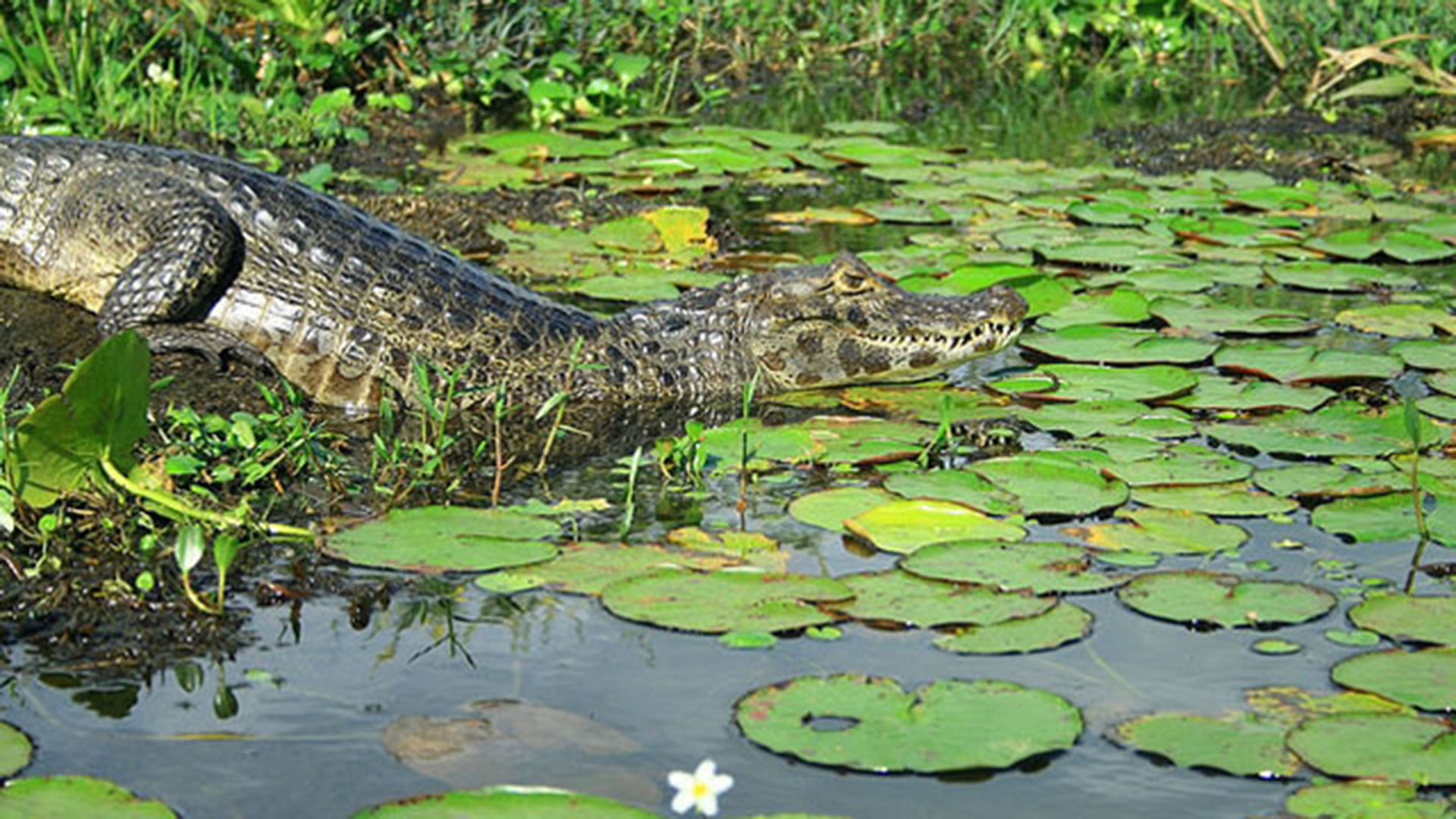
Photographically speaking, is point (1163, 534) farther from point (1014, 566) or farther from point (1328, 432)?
point (1328, 432)

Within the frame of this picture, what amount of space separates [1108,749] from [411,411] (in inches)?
121

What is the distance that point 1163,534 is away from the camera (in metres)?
4.50

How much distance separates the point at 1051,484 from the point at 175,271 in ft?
9.45

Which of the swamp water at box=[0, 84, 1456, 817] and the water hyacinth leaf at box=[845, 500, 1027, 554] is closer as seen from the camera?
the swamp water at box=[0, 84, 1456, 817]

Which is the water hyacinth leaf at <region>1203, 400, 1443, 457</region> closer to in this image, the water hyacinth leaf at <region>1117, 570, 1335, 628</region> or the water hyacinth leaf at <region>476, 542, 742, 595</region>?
the water hyacinth leaf at <region>1117, 570, 1335, 628</region>

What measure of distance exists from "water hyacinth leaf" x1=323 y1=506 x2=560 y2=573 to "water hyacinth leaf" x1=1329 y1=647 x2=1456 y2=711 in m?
1.78

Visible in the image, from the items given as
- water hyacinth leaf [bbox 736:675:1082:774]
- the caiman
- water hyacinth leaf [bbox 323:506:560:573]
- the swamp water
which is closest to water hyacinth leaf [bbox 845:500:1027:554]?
the swamp water

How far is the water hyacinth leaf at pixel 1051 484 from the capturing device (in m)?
4.69

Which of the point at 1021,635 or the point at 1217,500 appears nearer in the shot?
the point at 1021,635

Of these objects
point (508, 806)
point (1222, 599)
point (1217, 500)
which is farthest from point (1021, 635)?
point (508, 806)

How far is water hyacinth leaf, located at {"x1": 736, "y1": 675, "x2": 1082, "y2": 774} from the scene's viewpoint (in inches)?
129

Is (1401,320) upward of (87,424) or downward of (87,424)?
downward

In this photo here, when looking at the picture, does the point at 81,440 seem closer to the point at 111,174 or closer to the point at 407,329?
the point at 407,329

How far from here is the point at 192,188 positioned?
20.2 ft
